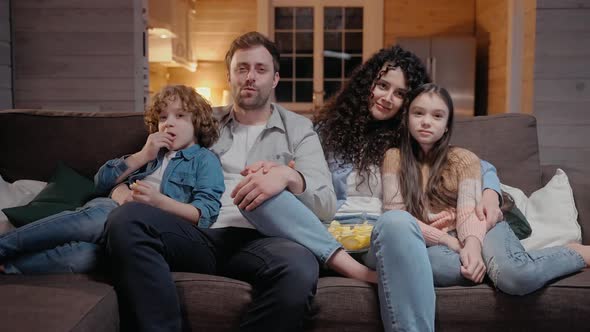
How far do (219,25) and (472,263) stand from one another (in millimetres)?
5673

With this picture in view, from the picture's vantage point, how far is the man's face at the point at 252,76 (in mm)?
2008

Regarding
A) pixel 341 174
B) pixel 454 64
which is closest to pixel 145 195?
pixel 341 174

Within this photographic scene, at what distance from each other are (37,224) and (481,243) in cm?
128

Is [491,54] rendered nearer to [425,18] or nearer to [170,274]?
[425,18]

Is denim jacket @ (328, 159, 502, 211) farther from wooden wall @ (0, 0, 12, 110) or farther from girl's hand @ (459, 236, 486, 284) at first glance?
wooden wall @ (0, 0, 12, 110)

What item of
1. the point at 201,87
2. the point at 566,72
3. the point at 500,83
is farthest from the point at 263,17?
the point at 566,72

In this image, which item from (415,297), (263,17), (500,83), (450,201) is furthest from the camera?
(263,17)

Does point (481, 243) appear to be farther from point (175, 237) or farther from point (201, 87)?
point (201, 87)

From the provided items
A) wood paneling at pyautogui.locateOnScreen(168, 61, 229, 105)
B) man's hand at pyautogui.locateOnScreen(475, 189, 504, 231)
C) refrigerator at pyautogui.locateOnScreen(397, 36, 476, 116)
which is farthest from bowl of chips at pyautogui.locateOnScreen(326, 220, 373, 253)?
wood paneling at pyautogui.locateOnScreen(168, 61, 229, 105)

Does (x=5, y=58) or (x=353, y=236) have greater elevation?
(x=5, y=58)

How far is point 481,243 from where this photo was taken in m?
1.70

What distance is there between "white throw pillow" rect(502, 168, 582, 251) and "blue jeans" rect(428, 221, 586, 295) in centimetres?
24

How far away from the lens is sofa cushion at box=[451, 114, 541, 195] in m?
2.23

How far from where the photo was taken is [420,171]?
6.39ft
